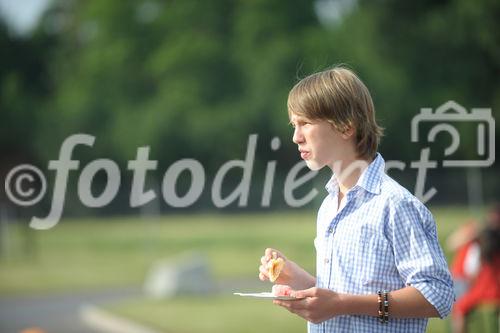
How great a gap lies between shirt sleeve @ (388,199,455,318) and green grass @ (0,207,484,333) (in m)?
7.15

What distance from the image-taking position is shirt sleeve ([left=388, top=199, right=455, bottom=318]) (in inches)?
109

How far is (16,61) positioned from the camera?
46781 millimetres

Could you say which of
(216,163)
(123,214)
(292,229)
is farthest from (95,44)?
(292,229)

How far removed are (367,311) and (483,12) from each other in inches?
553

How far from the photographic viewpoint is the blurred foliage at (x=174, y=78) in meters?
44.8

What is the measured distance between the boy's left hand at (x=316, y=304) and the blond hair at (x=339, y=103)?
1.71ft

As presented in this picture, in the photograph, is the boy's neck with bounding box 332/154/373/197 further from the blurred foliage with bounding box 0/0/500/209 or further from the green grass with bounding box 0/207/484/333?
the blurred foliage with bounding box 0/0/500/209

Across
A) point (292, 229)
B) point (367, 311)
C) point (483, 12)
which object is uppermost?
point (292, 229)

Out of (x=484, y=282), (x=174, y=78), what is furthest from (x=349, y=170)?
(x=174, y=78)

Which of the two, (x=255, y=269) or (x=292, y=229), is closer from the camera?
(x=255, y=269)

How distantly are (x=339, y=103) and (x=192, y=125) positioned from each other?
4715cm

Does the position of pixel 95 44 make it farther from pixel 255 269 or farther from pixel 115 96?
pixel 255 269

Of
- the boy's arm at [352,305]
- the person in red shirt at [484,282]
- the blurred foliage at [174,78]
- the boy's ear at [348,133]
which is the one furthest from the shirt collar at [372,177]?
the blurred foliage at [174,78]

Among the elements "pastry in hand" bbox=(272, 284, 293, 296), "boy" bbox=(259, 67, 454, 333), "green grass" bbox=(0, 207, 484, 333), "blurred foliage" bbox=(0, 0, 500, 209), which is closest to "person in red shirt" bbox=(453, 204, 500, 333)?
"green grass" bbox=(0, 207, 484, 333)
